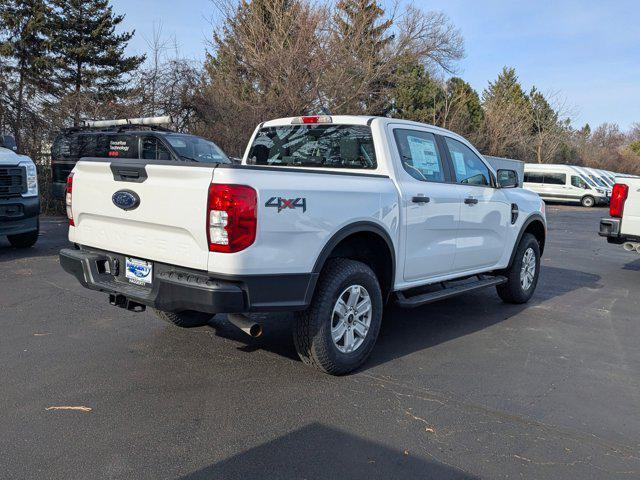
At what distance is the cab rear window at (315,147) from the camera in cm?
499

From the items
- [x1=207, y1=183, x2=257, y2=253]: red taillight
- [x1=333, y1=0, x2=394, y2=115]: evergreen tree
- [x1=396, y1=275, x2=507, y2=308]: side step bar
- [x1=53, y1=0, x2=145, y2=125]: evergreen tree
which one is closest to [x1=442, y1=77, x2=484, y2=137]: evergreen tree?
[x1=333, y1=0, x2=394, y2=115]: evergreen tree

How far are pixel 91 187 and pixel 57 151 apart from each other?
9650mm

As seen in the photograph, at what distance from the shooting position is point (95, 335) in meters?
5.05

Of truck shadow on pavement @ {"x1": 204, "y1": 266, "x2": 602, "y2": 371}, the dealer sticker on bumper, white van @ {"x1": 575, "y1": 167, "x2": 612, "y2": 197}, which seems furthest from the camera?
white van @ {"x1": 575, "y1": 167, "x2": 612, "y2": 197}

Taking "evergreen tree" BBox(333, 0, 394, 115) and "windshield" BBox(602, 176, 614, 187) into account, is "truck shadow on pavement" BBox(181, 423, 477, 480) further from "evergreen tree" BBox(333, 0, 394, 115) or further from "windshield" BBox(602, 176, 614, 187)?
"windshield" BBox(602, 176, 614, 187)

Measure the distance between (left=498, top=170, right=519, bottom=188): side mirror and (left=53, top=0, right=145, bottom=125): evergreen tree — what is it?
947 inches

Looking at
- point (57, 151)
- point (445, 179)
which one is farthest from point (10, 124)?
point (445, 179)

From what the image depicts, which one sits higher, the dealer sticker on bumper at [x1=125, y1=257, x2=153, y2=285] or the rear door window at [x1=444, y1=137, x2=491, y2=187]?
the rear door window at [x1=444, y1=137, x2=491, y2=187]

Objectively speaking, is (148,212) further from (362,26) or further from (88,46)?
(88,46)

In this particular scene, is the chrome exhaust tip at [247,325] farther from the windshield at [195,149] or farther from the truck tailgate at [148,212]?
the windshield at [195,149]

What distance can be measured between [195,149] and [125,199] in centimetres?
797

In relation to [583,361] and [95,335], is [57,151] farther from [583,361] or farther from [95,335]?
[583,361]

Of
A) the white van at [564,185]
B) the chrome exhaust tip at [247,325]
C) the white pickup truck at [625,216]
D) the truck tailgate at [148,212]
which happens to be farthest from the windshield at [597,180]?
the truck tailgate at [148,212]

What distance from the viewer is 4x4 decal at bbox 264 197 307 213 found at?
3570 millimetres
